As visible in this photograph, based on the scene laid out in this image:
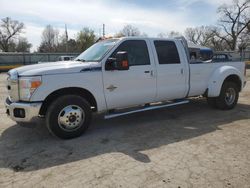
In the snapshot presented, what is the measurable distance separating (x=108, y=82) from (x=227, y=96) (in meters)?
3.81

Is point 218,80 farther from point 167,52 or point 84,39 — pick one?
point 84,39

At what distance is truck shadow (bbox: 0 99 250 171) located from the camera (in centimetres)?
398

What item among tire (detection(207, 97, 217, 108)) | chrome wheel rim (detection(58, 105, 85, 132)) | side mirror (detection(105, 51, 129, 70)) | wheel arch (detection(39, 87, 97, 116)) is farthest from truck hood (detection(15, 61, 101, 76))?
tire (detection(207, 97, 217, 108))

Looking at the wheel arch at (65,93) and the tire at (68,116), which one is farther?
the wheel arch at (65,93)

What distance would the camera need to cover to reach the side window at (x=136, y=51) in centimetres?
532

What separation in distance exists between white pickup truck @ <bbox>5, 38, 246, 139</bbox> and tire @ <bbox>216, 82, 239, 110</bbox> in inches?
5.3

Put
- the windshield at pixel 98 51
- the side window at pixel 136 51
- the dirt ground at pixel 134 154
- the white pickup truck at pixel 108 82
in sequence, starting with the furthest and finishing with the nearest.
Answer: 1. the side window at pixel 136 51
2. the windshield at pixel 98 51
3. the white pickup truck at pixel 108 82
4. the dirt ground at pixel 134 154

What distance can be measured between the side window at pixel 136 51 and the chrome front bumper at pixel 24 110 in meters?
1.99

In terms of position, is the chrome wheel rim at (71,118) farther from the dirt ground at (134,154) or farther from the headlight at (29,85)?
the headlight at (29,85)

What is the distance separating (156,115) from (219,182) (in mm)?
3462

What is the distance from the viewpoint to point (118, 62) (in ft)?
16.0

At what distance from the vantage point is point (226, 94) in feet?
22.9

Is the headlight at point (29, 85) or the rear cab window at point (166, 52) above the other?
the rear cab window at point (166, 52)

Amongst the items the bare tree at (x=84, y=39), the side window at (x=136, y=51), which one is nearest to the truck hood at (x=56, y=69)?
the side window at (x=136, y=51)
